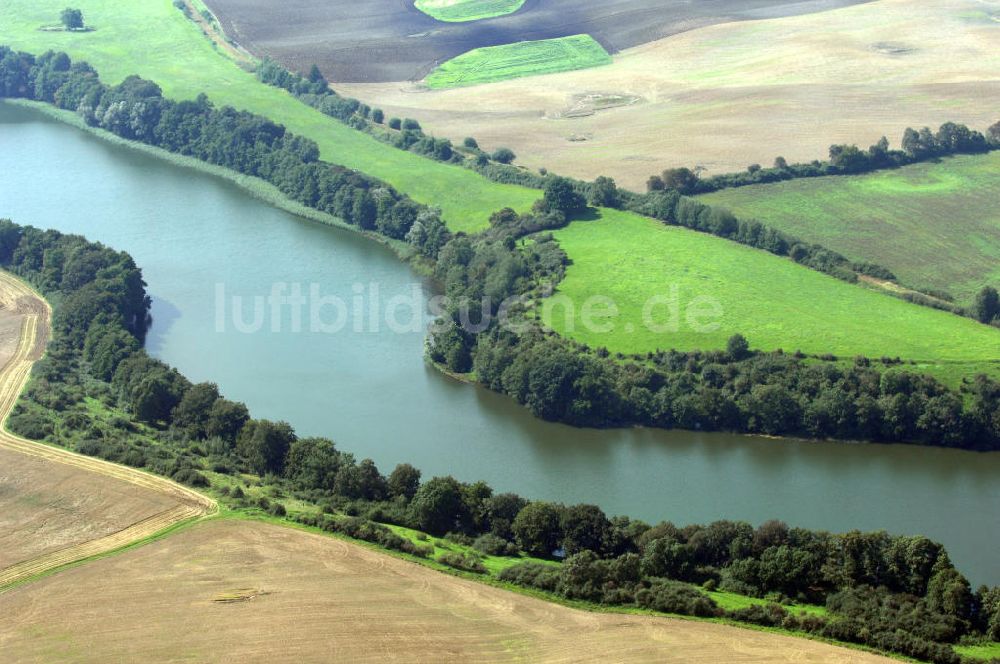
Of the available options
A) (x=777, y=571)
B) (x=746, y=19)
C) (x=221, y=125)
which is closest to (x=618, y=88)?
(x=746, y=19)

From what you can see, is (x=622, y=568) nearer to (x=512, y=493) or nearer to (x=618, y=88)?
(x=512, y=493)

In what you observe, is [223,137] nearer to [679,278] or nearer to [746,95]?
[746,95]

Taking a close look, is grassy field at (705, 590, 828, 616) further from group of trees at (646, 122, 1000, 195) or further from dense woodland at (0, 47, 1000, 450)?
group of trees at (646, 122, 1000, 195)

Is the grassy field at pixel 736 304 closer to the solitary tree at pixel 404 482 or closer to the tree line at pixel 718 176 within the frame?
the tree line at pixel 718 176

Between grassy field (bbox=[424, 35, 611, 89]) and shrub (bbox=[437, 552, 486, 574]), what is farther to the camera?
grassy field (bbox=[424, 35, 611, 89])

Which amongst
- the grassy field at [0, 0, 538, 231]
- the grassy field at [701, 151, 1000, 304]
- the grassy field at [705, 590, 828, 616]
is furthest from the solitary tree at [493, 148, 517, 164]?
the grassy field at [705, 590, 828, 616]

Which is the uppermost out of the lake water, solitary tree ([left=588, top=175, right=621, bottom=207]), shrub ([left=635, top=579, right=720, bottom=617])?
solitary tree ([left=588, top=175, right=621, bottom=207])

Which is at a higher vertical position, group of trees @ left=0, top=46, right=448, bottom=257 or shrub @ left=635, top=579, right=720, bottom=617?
group of trees @ left=0, top=46, right=448, bottom=257
